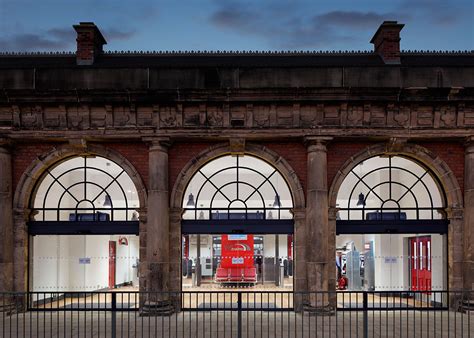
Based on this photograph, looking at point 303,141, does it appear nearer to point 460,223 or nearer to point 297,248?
point 297,248

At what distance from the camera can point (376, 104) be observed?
15.2 m

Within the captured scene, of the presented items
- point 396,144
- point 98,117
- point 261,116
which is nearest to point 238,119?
point 261,116

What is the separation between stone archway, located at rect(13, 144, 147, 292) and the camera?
50.8 feet

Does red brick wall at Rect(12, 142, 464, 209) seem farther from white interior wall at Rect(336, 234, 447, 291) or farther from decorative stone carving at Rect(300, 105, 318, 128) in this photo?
white interior wall at Rect(336, 234, 447, 291)

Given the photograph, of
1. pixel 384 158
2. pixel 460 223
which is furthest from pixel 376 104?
pixel 460 223

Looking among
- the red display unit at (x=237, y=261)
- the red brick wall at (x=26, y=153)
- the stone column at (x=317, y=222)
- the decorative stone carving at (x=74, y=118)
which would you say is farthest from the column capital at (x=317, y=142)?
the red brick wall at (x=26, y=153)

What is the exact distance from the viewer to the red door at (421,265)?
1636cm

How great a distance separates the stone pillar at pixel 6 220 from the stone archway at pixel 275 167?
4220mm

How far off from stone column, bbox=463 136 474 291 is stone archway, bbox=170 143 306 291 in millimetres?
4227

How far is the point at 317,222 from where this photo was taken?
14992mm

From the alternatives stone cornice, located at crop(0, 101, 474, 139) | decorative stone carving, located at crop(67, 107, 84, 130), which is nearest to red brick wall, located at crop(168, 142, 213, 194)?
stone cornice, located at crop(0, 101, 474, 139)

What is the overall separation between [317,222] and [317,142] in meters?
2.07

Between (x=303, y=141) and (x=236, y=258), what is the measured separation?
383 cm

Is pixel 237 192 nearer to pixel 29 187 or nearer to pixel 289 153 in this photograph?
pixel 289 153
